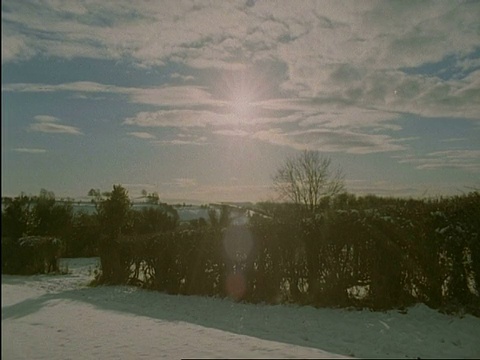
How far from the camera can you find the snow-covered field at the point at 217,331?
490 cm

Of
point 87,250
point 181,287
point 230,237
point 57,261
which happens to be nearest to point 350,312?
point 230,237

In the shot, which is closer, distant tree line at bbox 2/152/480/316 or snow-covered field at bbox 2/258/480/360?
snow-covered field at bbox 2/258/480/360

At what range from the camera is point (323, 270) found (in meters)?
9.35

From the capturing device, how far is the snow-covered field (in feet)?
16.1

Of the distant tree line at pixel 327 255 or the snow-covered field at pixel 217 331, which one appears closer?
the snow-covered field at pixel 217 331

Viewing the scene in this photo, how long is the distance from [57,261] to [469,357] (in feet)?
45.0

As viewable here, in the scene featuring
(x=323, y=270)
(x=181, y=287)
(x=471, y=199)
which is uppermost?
(x=471, y=199)

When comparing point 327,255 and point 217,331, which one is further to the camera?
point 327,255

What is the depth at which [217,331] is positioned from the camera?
7.14m

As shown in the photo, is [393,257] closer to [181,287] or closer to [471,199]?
[471,199]

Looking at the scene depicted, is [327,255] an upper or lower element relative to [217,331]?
upper

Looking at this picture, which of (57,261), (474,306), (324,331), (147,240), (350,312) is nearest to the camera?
(324,331)

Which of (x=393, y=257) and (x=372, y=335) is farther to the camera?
(x=393, y=257)

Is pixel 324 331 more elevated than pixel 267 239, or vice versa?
pixel 267 239
